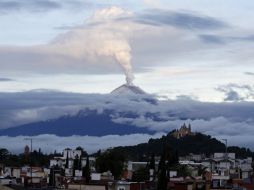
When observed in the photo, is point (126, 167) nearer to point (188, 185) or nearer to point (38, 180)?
point (38, 180)

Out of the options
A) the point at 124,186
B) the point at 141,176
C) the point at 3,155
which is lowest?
the point at 124,186

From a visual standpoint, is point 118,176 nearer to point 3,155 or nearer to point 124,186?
point 124,186

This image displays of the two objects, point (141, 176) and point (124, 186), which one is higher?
point (141, 176)

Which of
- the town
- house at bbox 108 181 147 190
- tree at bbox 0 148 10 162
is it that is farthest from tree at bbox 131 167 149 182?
tree at bbox 0 148 10 162

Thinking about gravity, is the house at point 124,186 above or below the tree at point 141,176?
below

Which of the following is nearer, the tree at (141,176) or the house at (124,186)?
the house at (124,186)

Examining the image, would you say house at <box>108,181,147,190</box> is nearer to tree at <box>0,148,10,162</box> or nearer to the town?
the town

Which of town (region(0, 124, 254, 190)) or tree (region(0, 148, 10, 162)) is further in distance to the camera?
tree (region(0, 148, 10, 162))

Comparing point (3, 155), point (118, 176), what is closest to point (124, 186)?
point (118, 176)

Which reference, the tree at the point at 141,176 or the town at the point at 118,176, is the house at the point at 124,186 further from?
the tree at the point at 141,176

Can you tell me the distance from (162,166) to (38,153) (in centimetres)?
12703

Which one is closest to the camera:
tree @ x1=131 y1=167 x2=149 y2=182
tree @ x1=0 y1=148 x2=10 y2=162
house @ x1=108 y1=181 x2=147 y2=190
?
house @ x1=108 y1=181 x2=147 y2=190

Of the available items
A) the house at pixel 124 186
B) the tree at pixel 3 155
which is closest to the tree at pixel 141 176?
the house at pixel 124 186

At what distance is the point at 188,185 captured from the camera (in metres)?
78.2
